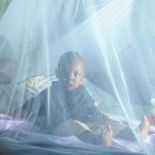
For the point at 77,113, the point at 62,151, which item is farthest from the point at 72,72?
the point at 62,151

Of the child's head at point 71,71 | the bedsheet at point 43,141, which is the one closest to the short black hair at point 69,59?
the child's head at point 71,71

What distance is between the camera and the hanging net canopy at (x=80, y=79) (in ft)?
6.97

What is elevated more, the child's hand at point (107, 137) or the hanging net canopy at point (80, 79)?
the hanging net canopy at point (80, 79)

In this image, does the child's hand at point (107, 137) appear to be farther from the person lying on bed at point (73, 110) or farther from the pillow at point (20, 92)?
the pillow at point (20, 92)

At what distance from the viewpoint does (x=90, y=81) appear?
7.55 ft

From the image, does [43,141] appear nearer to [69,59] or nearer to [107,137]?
[107,137]

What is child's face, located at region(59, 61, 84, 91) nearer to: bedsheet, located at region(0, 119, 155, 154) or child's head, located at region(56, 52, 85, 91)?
child's head, located at region(56, 52, 85, 91)

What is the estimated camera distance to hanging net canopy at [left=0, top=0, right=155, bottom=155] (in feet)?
6.97

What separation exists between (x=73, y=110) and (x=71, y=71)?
0.20 m

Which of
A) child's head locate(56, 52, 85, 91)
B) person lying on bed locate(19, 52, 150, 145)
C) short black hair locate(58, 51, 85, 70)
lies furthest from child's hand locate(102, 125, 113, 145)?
short black hair locate(58, 51, 85, 70)

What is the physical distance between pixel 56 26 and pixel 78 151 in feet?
2.26

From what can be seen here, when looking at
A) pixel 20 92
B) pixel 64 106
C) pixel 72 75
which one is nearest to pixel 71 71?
pixel 72 75

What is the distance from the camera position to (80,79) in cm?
226

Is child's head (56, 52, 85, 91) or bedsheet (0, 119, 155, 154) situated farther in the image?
child's head (56, 52, 85, 91)
